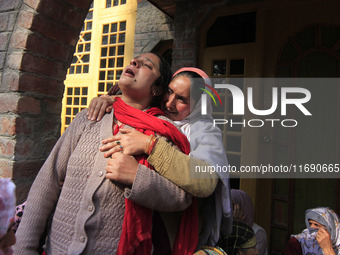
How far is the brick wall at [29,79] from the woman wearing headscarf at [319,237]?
2.29m

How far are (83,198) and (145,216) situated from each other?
27 centimetres

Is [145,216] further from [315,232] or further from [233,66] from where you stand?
[233,66]

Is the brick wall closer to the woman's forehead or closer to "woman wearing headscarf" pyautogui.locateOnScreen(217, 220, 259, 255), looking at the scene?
the woman's forehead

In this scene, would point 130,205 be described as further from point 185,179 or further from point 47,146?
point 47,146

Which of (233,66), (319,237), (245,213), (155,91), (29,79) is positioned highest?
(233,66)

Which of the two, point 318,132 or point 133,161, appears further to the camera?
point 318,132

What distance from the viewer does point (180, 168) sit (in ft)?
3.71

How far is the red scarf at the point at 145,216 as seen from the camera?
43.8 inches

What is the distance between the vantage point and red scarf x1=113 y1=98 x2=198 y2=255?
111 cm

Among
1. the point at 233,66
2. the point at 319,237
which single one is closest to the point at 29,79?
the point at 233,66

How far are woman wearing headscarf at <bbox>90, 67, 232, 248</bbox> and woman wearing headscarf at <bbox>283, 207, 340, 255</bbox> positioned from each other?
145 cm

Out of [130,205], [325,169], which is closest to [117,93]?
[130,205]

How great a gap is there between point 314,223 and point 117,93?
2156 millimetres

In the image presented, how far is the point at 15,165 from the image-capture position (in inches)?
70.1
